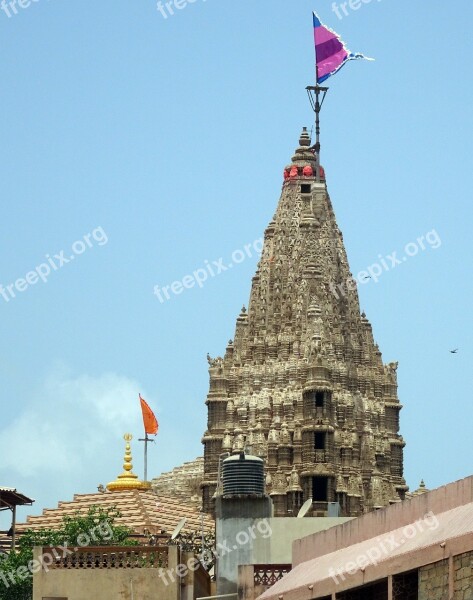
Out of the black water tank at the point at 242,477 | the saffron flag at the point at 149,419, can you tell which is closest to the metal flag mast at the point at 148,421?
the saffron flag at the point at 149,419

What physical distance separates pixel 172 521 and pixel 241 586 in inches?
2024

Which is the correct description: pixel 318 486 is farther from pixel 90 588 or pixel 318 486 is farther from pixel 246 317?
pixel 90 588

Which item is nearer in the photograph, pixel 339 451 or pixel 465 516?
pixel 465 516

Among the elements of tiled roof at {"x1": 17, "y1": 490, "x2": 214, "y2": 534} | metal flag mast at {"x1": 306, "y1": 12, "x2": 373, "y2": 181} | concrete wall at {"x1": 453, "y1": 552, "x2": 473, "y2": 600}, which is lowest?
concrete wall at {"x1": 453, "y1": 552, "x2": 473, "y2": 600}

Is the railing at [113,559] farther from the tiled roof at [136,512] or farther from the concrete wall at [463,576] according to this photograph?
the tiled roof at [136,512]

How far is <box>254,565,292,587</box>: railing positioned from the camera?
35.8 meters

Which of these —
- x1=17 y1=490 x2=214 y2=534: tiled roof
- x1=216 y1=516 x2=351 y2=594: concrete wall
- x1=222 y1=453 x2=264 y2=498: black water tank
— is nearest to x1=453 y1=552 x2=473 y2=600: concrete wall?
x1=216 y1=516 x2=351 y2=594: concrete wall

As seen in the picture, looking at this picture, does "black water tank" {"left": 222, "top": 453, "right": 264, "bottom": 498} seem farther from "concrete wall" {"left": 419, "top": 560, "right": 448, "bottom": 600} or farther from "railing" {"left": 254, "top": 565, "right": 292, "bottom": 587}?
"concrete wall" {"left": 419, "top": 560, "right": 448, "bottom": 600}

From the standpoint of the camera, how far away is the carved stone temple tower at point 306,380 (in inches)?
4018

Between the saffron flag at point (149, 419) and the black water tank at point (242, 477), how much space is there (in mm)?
59488

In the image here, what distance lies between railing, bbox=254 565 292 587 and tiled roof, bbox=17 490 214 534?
154 ft

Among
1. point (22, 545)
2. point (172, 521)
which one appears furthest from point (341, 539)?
point (172, 521)

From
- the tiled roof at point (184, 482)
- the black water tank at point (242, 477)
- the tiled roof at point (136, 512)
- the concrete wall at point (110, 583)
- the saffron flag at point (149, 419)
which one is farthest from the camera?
the tiled roof at point (184, 482)

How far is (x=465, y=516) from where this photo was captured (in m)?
28.5
